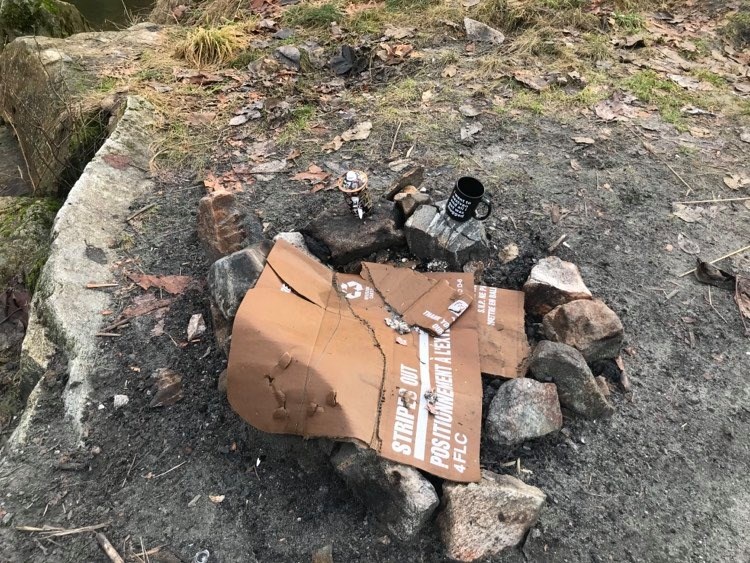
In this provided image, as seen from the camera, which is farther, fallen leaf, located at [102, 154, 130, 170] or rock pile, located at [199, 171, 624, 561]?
fallen leaf, located at [102, 154, 130, 170]

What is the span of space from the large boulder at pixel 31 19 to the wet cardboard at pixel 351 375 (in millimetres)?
6391

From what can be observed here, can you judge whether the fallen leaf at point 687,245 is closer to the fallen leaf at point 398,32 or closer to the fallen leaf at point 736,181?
the fallen leaf at point 736,181

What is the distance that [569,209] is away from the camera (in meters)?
3.16

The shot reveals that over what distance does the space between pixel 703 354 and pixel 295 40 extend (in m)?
4.65

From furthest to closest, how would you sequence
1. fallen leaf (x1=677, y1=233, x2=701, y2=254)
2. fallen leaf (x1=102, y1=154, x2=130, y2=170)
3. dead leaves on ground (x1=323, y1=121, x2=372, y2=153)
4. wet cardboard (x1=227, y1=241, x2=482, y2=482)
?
1. dead leaves on ground (x1=323, y1=121, x2=372, y2=153)
2. fallen leaf (x1=102, y1=154, x2=130, y2=170)
3. fallen leaf (x1=677, y1=233, x2=701, y2=254)
4. wet cardboard (x1=227, y1=241, x2=482, y2=482)

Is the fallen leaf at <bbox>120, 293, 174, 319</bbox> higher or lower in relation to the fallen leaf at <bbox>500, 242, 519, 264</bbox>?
lower

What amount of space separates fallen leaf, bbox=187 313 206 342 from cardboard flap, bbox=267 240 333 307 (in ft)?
1.79

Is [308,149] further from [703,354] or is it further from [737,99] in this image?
[737,99]

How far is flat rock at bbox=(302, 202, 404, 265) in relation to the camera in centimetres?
274

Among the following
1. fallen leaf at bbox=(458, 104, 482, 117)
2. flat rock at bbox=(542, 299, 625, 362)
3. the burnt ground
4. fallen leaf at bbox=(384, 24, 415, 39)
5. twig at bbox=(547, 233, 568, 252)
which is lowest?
the burnt ground

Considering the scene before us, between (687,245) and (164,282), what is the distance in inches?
120

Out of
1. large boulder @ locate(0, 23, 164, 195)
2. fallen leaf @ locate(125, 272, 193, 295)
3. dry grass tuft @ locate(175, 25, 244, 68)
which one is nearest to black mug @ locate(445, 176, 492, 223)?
fallen leaf @ locate(125, 272, 193, 295)

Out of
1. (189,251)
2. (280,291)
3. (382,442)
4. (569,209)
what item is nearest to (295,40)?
(189,251)

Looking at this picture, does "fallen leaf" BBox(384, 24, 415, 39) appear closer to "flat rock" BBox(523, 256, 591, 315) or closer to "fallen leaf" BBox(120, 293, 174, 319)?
"flat rock" BBox(523, 256, 591, 315)
